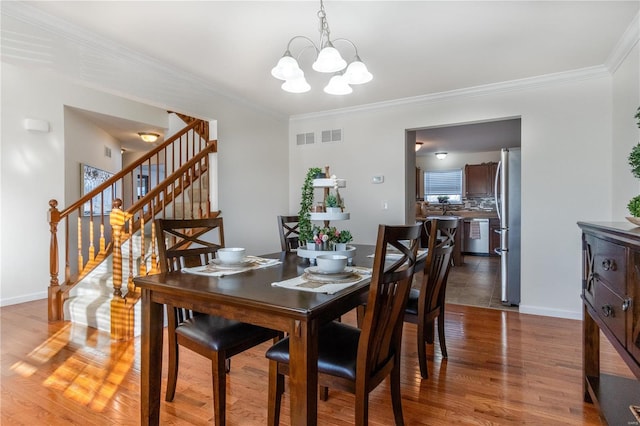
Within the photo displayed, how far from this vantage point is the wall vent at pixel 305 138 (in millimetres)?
4887

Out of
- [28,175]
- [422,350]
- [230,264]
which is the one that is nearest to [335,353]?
[230,264]

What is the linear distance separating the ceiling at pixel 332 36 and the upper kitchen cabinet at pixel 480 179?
4.77 m

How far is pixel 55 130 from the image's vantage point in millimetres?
4312

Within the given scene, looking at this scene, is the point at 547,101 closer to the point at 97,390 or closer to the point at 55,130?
the point at 97,390

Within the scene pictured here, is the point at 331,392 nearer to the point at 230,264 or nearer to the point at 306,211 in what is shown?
the point at 230,264

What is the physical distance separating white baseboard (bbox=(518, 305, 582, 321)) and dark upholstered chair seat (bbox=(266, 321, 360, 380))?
9.26 feet

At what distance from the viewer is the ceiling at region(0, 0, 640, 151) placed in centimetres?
225

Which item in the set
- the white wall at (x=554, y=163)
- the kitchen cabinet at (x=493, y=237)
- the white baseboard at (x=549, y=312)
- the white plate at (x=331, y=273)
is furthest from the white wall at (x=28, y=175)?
the kitchen cabinet at (x=493, y=237)

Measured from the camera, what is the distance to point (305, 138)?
494 centimetres

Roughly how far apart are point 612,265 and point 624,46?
2.37 meters

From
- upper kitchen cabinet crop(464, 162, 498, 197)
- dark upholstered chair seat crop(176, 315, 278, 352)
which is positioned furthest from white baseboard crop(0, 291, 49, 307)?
upper kitchen cabinet crop(464, 162, 498, 197)

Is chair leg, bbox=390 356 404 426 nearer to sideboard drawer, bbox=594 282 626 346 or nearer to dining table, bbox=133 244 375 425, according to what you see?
dining table, bbox=133 244 375 425

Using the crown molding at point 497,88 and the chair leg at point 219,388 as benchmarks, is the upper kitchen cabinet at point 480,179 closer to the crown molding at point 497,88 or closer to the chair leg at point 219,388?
the crown molding at point 497,88

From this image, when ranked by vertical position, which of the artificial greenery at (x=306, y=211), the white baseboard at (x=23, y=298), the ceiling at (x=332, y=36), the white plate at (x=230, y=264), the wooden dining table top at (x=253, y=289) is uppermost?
the ceiling at (x=332, y=36)
